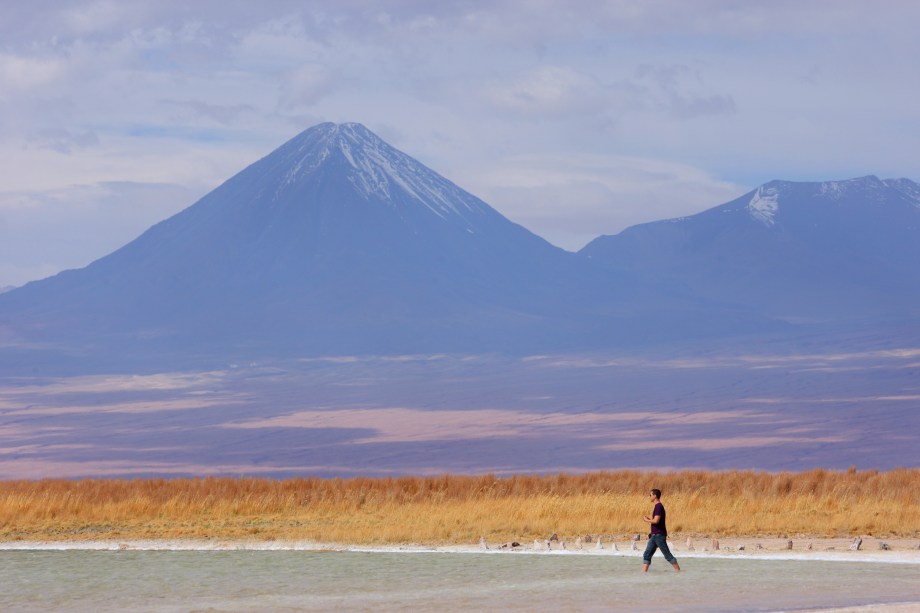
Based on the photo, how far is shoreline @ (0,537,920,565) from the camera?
1069 inches

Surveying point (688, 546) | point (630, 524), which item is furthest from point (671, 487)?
point (688, 546)

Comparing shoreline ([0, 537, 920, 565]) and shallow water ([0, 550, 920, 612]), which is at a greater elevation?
shallow water ([0, 550, 920, 612])

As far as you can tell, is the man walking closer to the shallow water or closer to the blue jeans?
the blue jeans

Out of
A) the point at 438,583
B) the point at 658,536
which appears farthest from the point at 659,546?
the point at 438,583

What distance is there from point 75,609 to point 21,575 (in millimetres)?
5117

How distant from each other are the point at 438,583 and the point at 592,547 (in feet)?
19.6

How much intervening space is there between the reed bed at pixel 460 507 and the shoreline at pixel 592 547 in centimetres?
87

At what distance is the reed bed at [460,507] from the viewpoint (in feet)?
107

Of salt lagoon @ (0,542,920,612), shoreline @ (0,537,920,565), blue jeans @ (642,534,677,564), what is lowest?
Answer: shoreline @ (0,537,920,565)

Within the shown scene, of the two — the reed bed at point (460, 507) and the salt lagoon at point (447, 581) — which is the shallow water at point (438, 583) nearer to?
the salt lagoon at point (447, 581)

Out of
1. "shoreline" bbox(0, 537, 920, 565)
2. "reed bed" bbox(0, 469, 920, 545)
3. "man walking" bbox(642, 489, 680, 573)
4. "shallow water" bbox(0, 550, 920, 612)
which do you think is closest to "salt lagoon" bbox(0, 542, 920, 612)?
"shallow water" bbox(0, 550, 920, 612)

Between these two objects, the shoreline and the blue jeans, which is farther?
the shoreline

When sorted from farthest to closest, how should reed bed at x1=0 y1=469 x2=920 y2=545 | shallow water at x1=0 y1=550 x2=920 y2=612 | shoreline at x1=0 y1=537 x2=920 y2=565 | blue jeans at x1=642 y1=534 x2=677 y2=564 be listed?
reed bed at x1=0 y1=469 x2=920 y2=545
shoreline at x1=0 y1=537 x2=920 y2=565
blue jeans at x1=642 y1=534 x2=677 y2=564
shallow water at x1=0 y1=550 x2=920 y2=612

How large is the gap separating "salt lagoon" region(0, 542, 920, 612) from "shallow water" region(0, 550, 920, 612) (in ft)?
0.07
